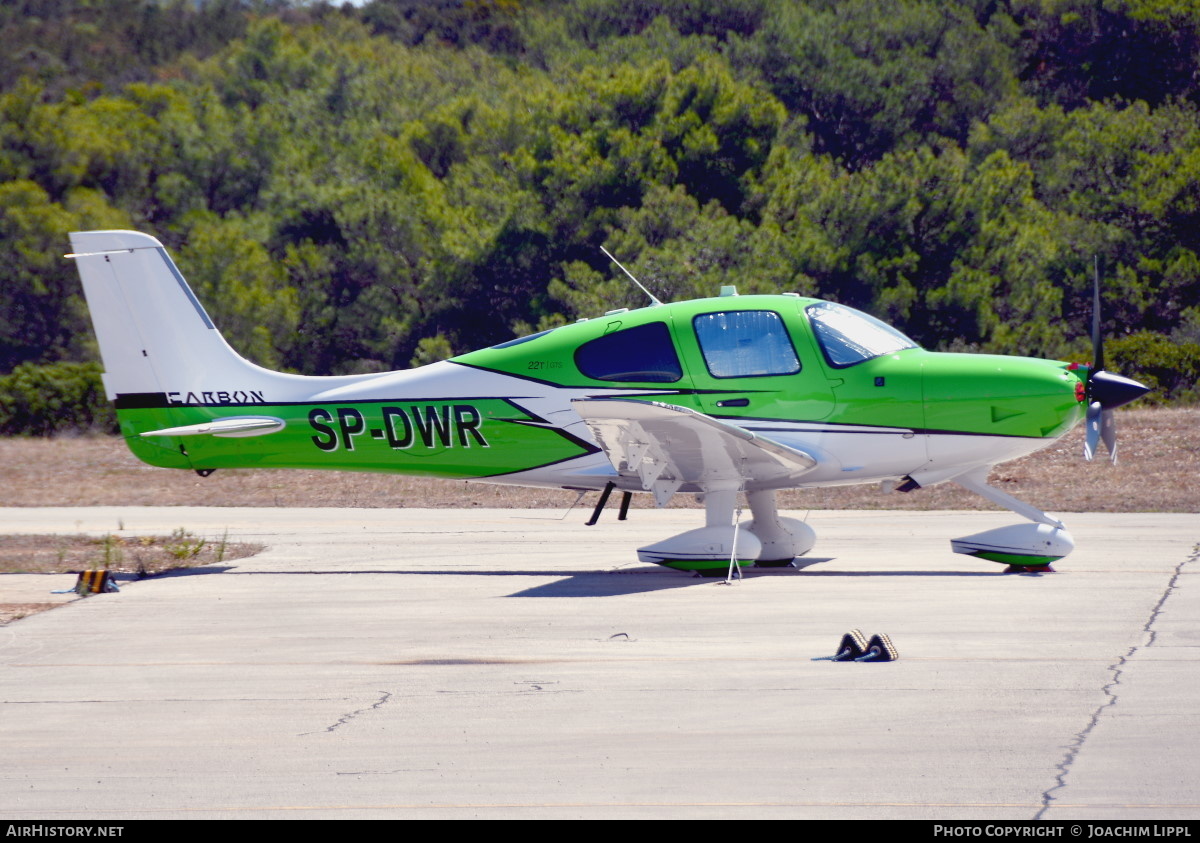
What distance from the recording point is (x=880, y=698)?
24.1 ft

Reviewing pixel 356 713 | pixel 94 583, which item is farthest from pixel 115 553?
pixel 356 713

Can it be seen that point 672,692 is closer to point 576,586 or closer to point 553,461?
point 576,586

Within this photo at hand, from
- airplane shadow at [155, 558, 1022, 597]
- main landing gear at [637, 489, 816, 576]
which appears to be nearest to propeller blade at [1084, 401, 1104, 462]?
airplane shadow at [155, 558, 1022, 597]

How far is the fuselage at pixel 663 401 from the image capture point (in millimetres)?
11445

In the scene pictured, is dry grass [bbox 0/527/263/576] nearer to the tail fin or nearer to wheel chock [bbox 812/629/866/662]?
the tail fin

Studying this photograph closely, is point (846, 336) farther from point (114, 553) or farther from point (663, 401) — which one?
point (114, 553)

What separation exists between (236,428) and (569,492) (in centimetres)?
703

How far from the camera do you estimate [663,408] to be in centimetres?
1039

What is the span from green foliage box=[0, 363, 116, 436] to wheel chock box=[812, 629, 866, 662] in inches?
855

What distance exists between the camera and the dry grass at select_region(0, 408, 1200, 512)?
56.9 ft

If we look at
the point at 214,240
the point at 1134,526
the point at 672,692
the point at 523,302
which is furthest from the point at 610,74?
the point at 672,692

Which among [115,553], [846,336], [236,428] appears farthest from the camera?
[115,553]

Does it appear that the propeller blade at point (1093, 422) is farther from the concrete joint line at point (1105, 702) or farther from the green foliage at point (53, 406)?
the green foliage at point (53, 406)

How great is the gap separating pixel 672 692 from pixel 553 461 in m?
4.90
